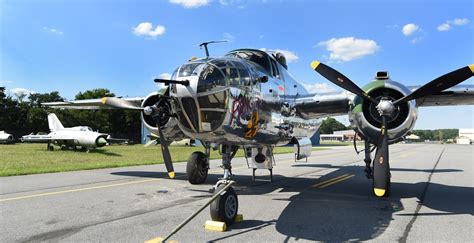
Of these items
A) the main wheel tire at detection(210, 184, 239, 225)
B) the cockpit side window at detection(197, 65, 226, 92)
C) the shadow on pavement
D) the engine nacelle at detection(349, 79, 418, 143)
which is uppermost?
the cockpit side window at detection(197, 65, 226, 92)

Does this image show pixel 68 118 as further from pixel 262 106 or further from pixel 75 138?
pixel 262 106

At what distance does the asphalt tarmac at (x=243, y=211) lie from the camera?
21.3ft

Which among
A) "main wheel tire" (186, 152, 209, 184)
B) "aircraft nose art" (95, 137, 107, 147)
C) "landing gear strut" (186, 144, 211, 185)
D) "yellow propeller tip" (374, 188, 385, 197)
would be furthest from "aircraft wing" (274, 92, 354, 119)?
"aircraft nose art" (95, 137, 107, 147)

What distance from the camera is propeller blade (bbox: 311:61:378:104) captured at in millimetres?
9453

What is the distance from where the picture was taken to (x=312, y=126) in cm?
1465

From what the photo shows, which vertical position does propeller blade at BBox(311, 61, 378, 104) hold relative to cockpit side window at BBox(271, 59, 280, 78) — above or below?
below

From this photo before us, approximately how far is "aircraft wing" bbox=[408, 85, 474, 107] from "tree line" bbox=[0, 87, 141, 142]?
225 feet

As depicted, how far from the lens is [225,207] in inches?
282

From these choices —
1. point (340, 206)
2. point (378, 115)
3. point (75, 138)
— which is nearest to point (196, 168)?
point (340, 206)

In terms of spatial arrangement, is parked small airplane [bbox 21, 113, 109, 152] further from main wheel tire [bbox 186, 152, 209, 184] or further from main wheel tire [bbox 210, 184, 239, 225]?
main wheel tire [bbox 210, 184, 239, 225]

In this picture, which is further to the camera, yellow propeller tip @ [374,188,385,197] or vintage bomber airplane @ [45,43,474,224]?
yellow propeller tip @ [374,188,385,197]

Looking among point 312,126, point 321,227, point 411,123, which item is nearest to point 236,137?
point 321,227

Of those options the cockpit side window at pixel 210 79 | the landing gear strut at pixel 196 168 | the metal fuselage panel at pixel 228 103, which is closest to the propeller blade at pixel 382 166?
the metal fuselage panel at pixel 228 103

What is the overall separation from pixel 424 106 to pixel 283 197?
6294mm
